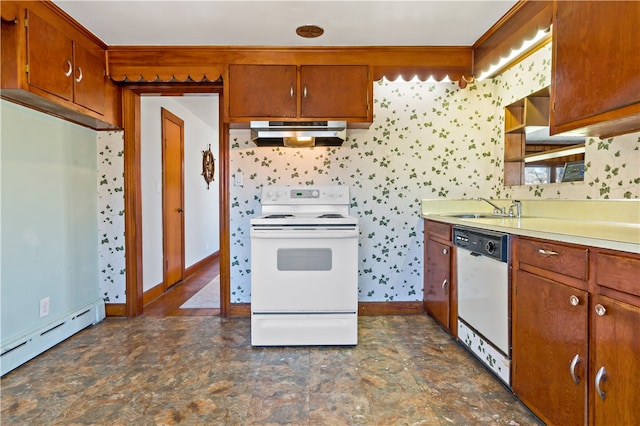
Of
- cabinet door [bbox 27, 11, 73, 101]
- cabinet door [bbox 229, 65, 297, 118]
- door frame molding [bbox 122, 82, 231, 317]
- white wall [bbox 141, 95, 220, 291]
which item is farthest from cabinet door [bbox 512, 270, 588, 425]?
white wall [bbox 141, 95, 220, 291]

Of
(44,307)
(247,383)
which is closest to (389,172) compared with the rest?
(247,383)

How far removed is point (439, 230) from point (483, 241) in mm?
681

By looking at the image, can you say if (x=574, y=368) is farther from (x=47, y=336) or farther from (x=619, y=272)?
(x=47, y=336)

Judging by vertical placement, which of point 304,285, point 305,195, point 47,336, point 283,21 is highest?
point 283,21

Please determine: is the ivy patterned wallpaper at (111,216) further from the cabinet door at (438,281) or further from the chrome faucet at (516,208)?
the chrome faucet at (516,208)

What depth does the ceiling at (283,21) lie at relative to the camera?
6.62ft

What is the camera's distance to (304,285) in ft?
7.69

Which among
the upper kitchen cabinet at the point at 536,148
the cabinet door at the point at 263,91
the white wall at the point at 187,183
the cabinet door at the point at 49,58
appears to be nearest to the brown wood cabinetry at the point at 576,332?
the upper kitchen cabinet at the point at 536,148

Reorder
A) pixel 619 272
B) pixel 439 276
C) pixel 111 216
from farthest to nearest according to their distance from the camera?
pixel 111 216 < pixel 439 276 < pixel 619 272

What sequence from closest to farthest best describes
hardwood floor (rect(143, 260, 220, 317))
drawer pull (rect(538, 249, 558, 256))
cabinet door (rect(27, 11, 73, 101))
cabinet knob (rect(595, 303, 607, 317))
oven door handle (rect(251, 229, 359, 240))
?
cabinet knob (rect(595, 303, 607, 317)), drawer pull (rect(538, 249, 558, 256)), cabinet door (rect(27, 11, 73, 101)), oven door handle (rect(251, 229, 359, 240)), hardwood floor (rect(143, 260, 220, 317))

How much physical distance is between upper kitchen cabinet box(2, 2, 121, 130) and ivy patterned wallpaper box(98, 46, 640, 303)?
78 centimetres

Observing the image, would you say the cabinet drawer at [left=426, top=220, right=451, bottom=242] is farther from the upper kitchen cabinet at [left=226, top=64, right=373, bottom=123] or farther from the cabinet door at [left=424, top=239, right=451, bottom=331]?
the upper kitchen cabinet at [left=226, top=64, right=373, bottom=123]

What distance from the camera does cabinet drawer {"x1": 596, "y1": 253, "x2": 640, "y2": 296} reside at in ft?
3.45

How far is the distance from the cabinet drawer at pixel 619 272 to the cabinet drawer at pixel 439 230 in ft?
4.05
